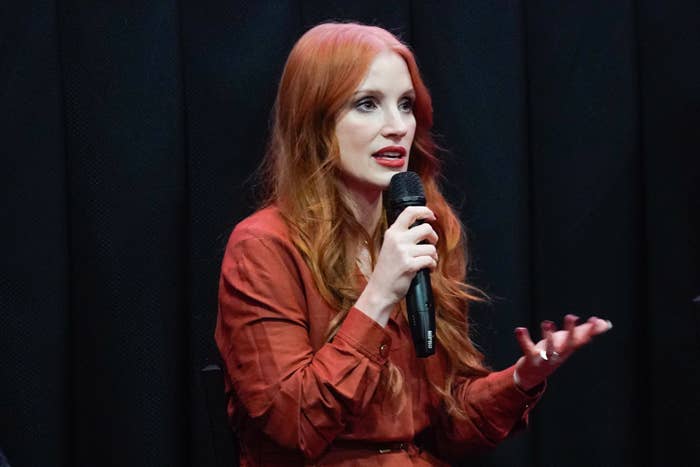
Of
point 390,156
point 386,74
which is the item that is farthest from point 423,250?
point 386,74

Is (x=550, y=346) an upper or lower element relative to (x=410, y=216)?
lower

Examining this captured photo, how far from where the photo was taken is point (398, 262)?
4.75 ft

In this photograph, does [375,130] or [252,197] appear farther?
[252,197]

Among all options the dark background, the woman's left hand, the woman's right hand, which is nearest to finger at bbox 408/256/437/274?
the woman's right hand

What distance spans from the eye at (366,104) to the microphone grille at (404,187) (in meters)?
0.13

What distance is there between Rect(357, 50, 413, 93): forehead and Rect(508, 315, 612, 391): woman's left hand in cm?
44

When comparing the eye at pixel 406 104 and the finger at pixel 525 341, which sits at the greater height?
the eye at pixel 406 104

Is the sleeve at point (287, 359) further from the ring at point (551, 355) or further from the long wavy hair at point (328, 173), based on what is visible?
the ring at point (551, 355)

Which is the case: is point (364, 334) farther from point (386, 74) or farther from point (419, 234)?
point (386, 74)

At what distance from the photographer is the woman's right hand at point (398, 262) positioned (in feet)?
4.74

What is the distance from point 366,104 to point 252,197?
1.49 feet

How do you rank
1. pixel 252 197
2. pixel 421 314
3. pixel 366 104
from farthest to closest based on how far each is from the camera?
pixel 252 197, pixel 366 104, pixel 421 314

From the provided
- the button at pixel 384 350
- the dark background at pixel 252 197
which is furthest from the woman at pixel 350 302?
the dark background at pixel 252 197

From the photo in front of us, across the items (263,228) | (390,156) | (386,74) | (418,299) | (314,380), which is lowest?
(314,380)
